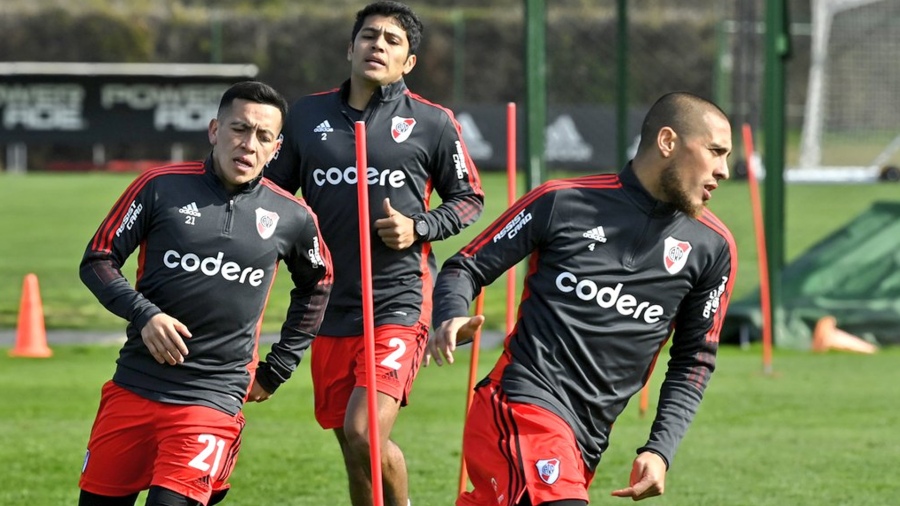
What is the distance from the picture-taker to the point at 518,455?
503 cm

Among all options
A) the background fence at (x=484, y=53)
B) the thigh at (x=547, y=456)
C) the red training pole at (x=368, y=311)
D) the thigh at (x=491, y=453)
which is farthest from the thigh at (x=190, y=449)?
the background fence at (x=484, y=53)

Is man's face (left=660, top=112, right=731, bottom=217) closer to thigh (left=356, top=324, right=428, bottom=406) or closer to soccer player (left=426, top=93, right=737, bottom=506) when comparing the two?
soccer player (left=426, top=93, right=737, bottom=506)

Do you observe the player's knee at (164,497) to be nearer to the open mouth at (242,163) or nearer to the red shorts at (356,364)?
the open mouth at (242,163)

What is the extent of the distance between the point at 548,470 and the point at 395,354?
2.00 m

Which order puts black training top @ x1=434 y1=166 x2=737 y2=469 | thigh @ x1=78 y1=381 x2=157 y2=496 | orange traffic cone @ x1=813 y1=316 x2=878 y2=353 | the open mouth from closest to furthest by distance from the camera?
black training top @ x1=434 y1=166 x2=737 y2=469 < thigh @ x1=78 y1=381 x2=157 y2=496 < the open mouth < orange traffic cone @ x1=813 y1=316 x2=878 y2=353

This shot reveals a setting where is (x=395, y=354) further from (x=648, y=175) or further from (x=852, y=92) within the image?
(x=852, y=92)

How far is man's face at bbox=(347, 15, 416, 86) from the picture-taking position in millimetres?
6902

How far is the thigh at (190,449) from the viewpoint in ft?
18.2

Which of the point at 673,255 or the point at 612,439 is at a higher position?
the point at 673,255

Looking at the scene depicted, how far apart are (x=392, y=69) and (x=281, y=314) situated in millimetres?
11054

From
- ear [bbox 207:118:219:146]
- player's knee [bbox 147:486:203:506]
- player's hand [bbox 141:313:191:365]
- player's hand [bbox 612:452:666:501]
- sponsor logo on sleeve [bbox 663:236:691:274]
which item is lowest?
player's knee [bbox 147:486:203:506]

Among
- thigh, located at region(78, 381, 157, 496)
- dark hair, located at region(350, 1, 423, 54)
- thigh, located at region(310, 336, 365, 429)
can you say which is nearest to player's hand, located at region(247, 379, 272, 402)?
thigh, located at region(78, 381, 157, 496)

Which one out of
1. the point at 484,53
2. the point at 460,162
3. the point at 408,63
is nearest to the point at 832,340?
the point at 460,162

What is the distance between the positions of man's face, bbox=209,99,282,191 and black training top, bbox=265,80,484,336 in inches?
45.0
